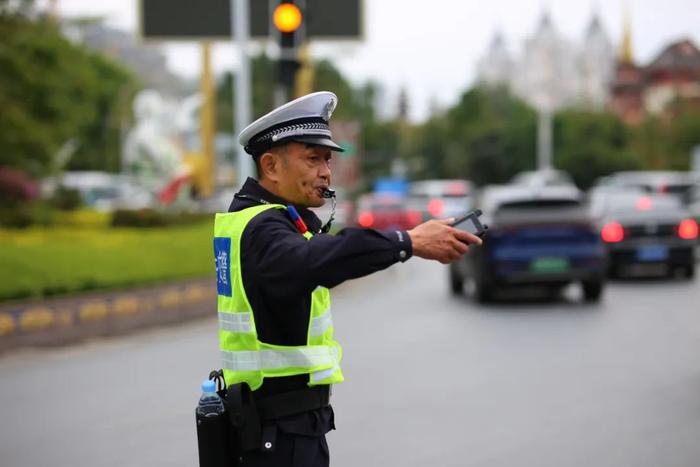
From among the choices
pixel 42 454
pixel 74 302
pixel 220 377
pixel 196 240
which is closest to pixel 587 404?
pixel 42 454

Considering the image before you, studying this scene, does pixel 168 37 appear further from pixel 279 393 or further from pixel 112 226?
pixel 279 393

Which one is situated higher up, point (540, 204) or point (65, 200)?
point (65, 200)

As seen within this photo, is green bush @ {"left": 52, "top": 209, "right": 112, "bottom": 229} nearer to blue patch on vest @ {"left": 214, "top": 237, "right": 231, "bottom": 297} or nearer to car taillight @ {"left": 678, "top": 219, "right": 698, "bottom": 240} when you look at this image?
car taillight @ {"left": 678, "top": 219, "right": 698, "bottom": 240}

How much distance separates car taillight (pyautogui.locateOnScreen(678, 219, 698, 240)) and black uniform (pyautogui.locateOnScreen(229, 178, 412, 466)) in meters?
15.6

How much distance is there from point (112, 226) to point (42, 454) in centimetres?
2044

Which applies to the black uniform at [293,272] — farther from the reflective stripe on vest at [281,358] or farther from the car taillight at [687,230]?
the car taillight at [687,230]

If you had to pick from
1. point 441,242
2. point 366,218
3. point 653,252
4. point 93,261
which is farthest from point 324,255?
point 366,218

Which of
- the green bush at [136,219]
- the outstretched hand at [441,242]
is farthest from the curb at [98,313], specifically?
the green bush at [136,219]

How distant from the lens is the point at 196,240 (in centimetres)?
2220

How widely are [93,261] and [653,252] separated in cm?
905

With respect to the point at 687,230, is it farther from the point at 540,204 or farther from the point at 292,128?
the point at 292,128

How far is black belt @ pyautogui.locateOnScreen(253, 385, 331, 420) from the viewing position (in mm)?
3223

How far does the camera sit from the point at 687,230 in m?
18.0

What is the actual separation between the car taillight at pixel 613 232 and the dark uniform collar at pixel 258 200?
51.9 feet
